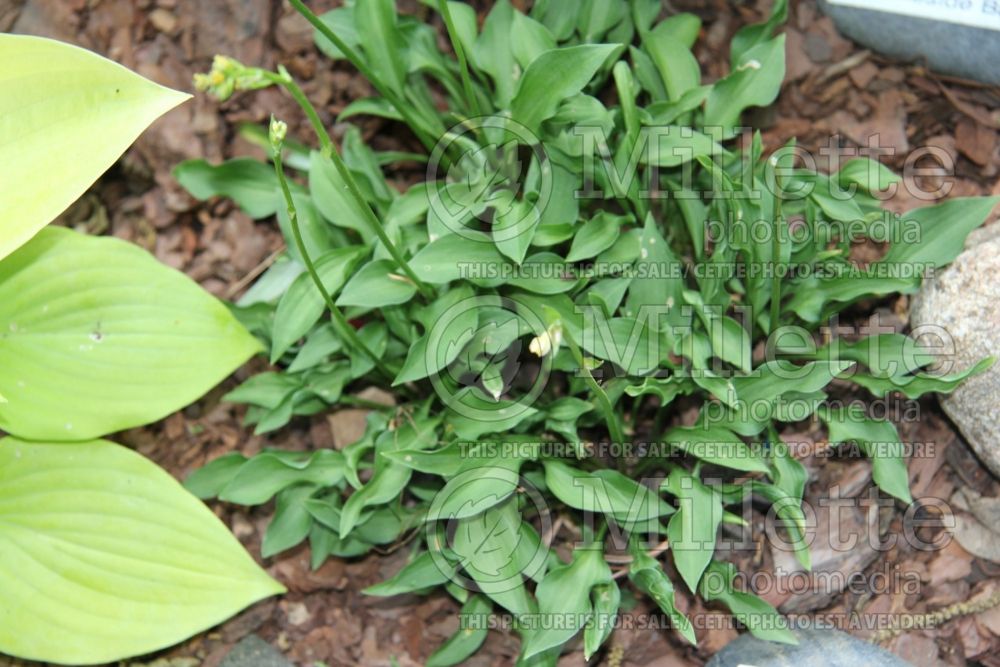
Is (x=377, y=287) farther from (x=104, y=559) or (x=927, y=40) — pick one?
(x=927, y=40)

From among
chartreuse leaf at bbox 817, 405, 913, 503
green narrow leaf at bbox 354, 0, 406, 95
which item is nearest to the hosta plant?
green narrow leaf at bbox 354, 0, 406, 95

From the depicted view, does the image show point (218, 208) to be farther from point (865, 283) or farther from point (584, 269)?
point (865, 283)

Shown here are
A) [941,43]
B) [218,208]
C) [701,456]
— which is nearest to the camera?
[701,456]

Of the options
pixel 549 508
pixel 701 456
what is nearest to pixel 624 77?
pixel 701 456

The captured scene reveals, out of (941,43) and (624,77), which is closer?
(624,77)

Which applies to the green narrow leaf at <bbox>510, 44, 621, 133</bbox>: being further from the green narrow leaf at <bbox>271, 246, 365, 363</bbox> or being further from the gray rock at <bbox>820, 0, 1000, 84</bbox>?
the gray rock at <bbox>820, 0, 1000, 84</bbox>

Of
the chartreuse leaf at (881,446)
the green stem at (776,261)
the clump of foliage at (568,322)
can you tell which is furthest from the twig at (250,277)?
the chartreuse leaf at (881,446)
